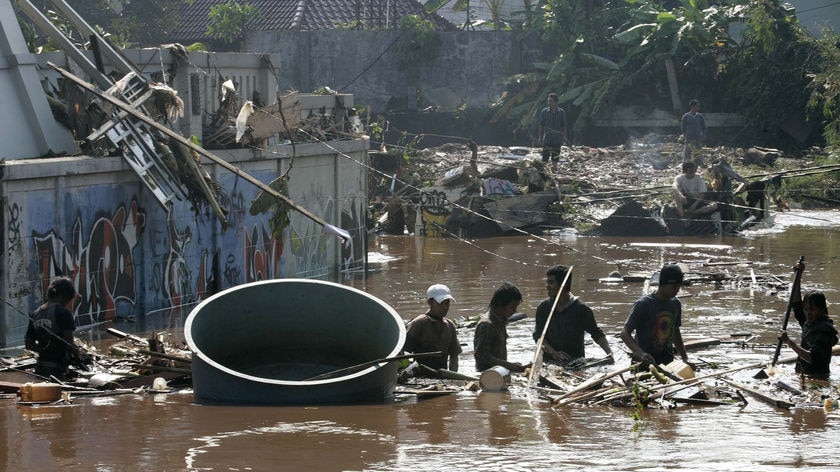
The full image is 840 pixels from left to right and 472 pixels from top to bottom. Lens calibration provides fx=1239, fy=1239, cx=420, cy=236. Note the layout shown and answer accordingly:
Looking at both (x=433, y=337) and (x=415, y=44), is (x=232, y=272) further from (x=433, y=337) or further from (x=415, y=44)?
(x=415, y=44)

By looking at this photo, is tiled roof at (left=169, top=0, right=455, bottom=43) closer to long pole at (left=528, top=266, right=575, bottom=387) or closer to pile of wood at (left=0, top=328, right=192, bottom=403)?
pile of wood at (left=0, top=328, right=192, bottom=403)

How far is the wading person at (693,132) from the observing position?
29.5 m

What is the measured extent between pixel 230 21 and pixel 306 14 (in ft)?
12.0

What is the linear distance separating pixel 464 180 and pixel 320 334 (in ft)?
46.1

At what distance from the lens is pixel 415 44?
39344 millimetres

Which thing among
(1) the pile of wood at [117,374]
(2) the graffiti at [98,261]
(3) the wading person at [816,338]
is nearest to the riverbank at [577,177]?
(2) the graffiti at [98,261]

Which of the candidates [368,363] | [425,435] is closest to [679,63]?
[368,363]

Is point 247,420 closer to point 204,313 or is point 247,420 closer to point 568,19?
point 204,313

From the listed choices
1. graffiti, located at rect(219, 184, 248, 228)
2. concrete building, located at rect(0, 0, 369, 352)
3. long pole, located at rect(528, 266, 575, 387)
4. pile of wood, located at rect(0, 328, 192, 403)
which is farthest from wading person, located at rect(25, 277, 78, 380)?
graffiti, located at rect(219, 184, 248, 228)

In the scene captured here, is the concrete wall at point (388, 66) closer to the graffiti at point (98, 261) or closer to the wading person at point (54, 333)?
the graffiti at point (98, 261)

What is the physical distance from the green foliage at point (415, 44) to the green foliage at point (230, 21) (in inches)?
206

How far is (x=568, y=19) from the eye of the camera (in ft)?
123

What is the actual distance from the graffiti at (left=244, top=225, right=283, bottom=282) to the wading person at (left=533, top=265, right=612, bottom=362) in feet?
25.1

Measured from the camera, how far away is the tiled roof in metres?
42.7
